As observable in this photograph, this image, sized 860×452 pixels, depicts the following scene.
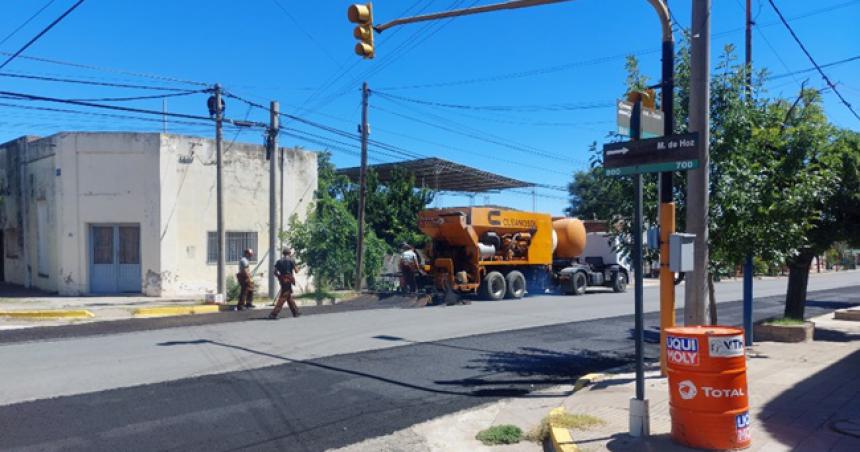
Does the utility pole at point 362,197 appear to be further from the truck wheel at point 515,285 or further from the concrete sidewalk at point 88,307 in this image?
the truck wheel at point 515,285

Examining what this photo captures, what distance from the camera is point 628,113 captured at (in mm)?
6984

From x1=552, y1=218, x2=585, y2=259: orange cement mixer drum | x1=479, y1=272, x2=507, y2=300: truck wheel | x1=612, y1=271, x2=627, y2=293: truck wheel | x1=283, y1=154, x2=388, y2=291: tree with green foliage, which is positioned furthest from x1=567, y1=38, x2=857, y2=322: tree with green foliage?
x1=612, y1=271, x2=627, y2=293: truck wheel

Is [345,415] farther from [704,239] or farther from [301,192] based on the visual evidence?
[301,192]

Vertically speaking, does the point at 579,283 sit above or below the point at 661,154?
below

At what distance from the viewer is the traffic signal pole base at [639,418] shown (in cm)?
576

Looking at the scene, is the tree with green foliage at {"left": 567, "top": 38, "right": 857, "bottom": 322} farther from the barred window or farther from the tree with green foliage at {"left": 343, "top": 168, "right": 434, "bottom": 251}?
the tree with green foliage at {"left": 343, "top": 168, "right": 434, "bottom": 251}

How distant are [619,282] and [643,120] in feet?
71.1

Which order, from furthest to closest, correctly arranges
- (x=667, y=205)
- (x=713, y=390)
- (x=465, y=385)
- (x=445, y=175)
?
(x=445, y=175), (x=465, y=385), (x=667, y=205), (x=713, y=390)

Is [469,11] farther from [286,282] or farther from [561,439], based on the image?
[286,282]

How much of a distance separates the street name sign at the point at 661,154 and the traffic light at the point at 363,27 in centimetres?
451

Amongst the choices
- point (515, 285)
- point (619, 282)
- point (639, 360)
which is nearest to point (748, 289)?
point (639, 360)

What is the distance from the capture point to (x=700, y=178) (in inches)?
319

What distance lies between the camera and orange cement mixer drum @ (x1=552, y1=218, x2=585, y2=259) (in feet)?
85.4

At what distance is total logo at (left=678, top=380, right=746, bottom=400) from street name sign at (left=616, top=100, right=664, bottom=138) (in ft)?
8.86
